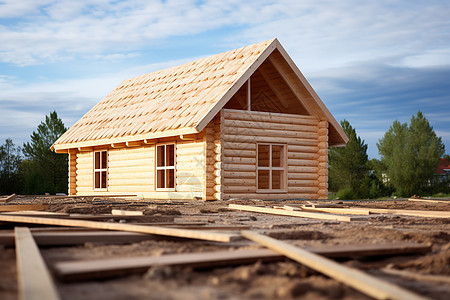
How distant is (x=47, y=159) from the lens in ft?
126

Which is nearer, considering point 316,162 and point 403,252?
point 403,252

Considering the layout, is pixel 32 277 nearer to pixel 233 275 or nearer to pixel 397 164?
pixel 233 275

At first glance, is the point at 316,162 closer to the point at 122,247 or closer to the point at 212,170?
the point at 212,170

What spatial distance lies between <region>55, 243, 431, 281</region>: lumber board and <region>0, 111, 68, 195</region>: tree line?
30.9m

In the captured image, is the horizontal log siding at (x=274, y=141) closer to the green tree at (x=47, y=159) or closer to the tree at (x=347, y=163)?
the green tree at (x=47, y=159)

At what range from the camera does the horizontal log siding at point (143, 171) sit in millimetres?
17516

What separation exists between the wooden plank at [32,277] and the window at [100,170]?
60.3 feet

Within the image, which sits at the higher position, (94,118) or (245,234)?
(94,118)

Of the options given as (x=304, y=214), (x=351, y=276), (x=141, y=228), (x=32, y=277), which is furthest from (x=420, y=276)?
(x=304, y=214)

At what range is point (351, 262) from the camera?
4605 mm

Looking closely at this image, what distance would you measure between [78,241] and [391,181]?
46.0m

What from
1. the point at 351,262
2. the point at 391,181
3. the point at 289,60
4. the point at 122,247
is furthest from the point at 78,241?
the point at 391,181

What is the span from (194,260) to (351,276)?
4.06 feet

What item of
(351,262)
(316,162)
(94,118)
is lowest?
(351,262)
